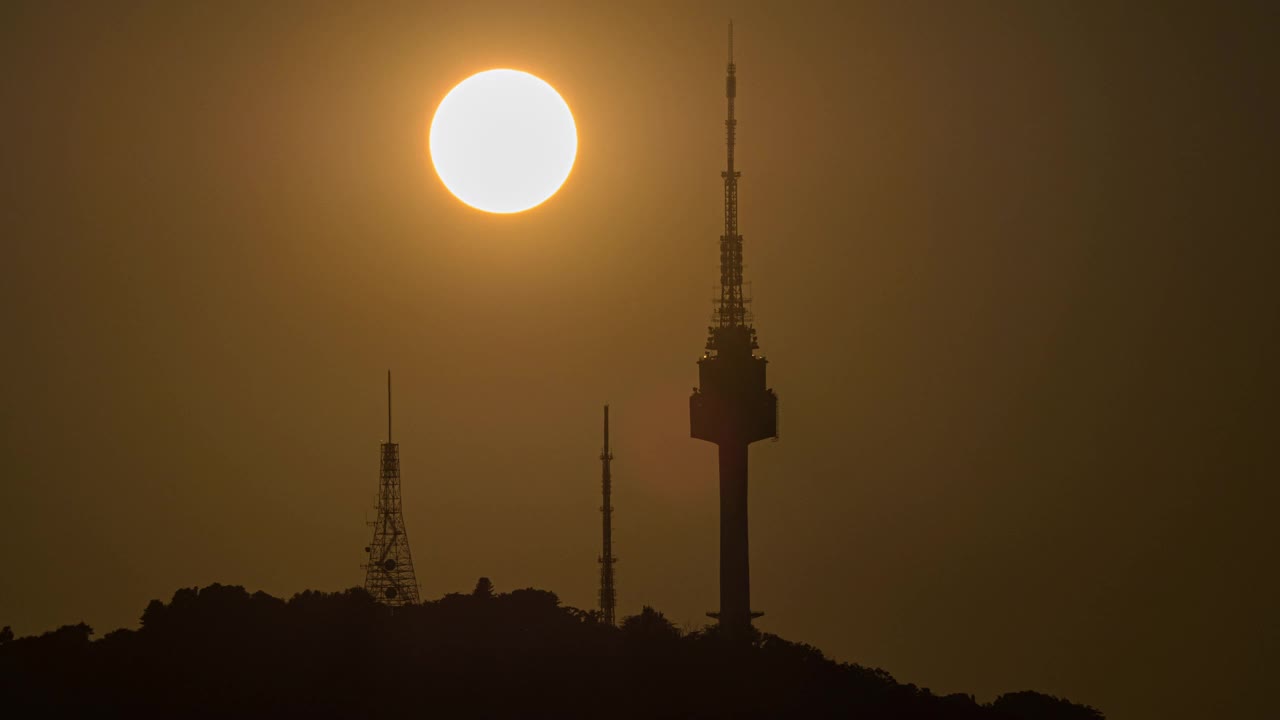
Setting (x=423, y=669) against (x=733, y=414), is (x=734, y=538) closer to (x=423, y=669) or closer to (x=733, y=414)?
(x=733, y=414)

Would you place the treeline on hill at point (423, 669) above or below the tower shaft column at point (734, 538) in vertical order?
below

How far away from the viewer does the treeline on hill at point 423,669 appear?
4220 inches

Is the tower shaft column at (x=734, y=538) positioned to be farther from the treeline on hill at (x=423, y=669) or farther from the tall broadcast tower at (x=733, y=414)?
the treeline on hill at (x=423, y=669)

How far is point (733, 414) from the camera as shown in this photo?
18275 cm

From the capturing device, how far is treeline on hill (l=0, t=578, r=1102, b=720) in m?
107

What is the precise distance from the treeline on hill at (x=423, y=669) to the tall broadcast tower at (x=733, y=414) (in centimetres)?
4784

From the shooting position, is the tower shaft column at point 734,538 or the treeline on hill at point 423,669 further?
the tower shaft column at point 734,538

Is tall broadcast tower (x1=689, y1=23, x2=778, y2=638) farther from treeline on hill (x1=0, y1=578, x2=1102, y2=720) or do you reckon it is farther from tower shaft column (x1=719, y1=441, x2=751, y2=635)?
treeline on hill (x1=0, y1=578, x2=1102, y2=720)

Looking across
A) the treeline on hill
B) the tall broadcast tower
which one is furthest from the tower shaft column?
the treeline on hill

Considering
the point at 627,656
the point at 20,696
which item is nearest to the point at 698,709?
the point at 627,656

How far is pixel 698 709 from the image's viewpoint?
114 metres

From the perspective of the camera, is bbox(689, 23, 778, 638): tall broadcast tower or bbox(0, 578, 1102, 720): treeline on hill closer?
bbox(0, 578, 1102, 720): treeline on hill

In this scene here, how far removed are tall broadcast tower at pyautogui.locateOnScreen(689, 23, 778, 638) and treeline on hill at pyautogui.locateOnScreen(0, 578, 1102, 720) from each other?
4784 cm

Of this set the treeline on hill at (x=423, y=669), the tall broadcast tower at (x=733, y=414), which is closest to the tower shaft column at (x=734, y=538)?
the tall broadcast tower at (x=733, y=414)
